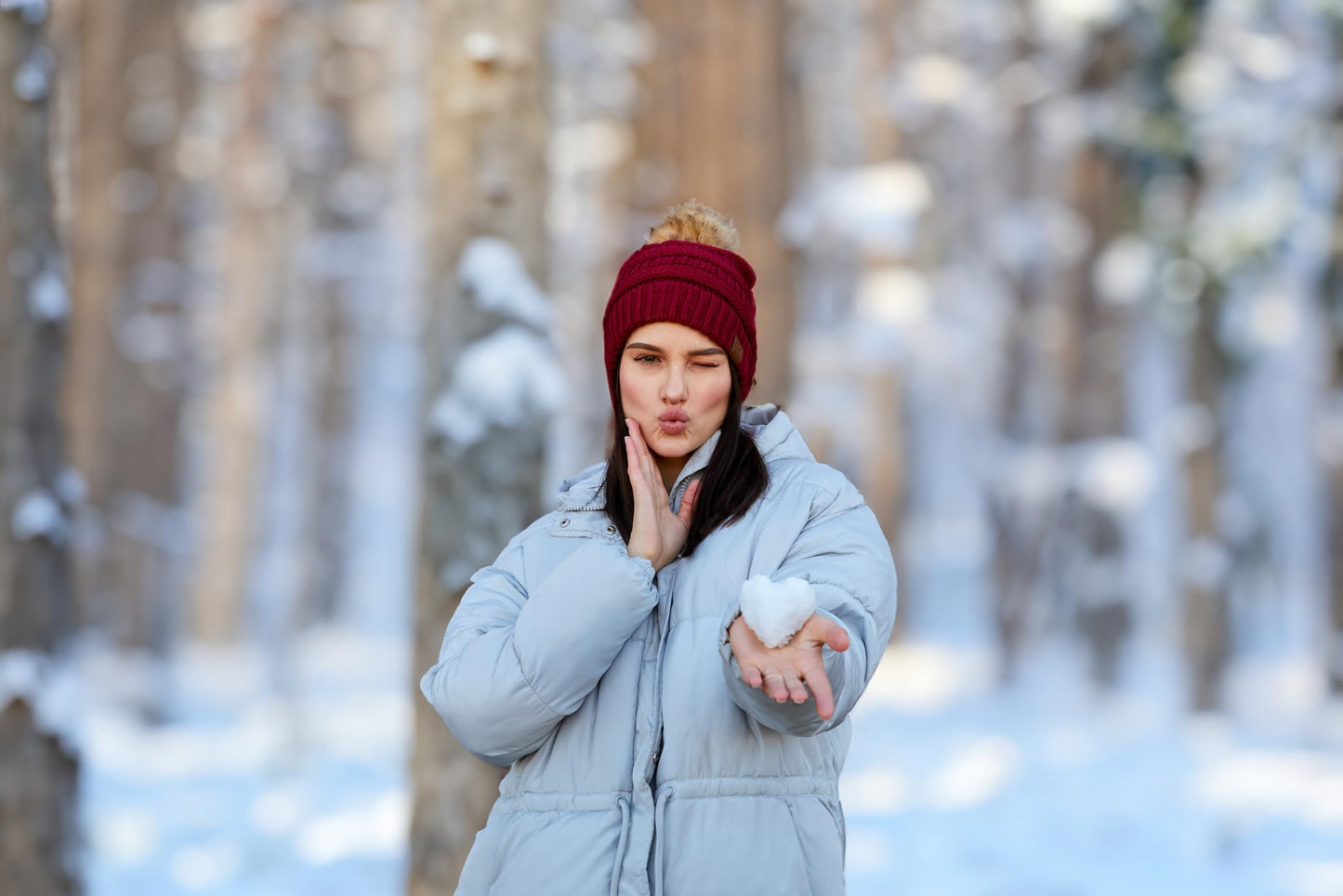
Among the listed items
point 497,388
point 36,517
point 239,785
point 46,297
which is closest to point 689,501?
point 497,388

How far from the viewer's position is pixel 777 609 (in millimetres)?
1865

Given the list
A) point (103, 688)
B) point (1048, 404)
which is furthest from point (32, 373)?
point (1048, 404)

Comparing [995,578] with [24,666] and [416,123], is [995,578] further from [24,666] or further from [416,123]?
[24,666]

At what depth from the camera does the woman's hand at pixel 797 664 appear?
1.87 meters

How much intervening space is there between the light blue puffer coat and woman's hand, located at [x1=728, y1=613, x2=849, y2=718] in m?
0.07

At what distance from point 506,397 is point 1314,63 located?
11029 millimetres

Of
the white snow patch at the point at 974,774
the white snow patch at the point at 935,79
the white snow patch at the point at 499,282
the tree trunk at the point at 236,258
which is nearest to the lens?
the white snow patch at the point at 499,282

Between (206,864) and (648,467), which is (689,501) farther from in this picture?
(206,864)

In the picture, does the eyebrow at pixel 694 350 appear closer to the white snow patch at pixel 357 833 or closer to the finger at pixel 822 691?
the finger at pixel 822 691

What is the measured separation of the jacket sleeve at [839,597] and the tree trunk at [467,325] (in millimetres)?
2291

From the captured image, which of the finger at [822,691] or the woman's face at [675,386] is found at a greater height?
the woman's face at [675,386]

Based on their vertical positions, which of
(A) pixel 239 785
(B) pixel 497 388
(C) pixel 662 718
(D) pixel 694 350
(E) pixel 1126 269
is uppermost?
(E) pixel 1126 269

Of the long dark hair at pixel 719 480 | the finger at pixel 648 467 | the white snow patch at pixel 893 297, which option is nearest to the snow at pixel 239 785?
the long dark hair at pixel 719 480

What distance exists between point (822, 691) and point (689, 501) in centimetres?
53
